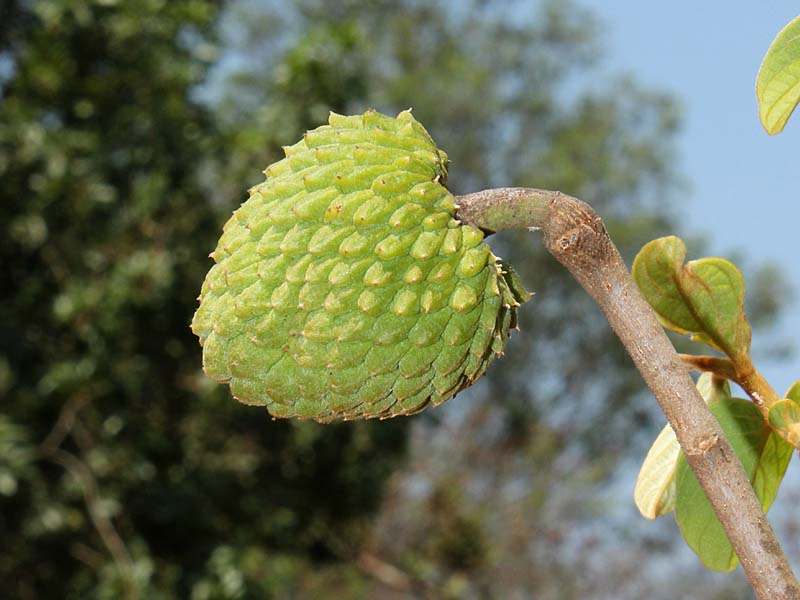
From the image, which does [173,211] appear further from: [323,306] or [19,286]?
[323,306]

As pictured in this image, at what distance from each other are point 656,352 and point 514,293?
0.33 metres

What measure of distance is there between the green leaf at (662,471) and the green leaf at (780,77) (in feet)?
0.96

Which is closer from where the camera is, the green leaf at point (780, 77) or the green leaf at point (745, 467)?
the green leaf at point (780, 77)

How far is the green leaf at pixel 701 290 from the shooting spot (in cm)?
95

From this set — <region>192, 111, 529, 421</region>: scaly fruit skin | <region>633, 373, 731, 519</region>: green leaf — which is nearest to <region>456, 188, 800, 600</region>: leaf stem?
<region>192, 111, 529, 421</region>: scaly fruit skin

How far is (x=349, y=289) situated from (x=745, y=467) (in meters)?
0.45

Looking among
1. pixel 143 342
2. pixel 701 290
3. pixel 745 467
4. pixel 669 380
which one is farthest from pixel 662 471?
pixel 143 342

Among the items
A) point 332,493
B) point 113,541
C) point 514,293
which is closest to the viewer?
point 514,293

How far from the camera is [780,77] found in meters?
0.83

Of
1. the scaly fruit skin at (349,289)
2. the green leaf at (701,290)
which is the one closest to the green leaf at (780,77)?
the green leaf at (701,290)

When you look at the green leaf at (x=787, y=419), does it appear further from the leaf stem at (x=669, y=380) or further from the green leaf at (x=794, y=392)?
the leaf stem at (x=669, y=380)

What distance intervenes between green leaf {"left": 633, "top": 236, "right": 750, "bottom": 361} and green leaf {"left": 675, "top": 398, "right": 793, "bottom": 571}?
0.07 metres

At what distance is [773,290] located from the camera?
13.6m

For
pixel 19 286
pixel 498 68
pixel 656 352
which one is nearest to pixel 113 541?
pixel 19 286
